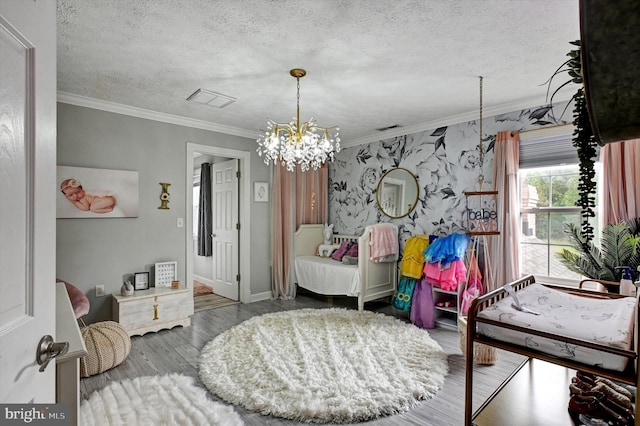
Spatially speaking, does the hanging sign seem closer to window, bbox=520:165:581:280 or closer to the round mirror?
window, bbox=520:165:581:280

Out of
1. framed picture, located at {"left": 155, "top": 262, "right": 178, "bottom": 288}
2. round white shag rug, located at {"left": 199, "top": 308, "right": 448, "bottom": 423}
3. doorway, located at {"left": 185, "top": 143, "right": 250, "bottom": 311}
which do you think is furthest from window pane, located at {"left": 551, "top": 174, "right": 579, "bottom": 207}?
framed picture, located at {"left": 155, "top": 262, "right": 178, "bottom": 288}

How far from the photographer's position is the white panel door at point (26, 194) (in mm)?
688

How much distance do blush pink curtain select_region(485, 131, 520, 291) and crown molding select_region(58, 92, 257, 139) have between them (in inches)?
123

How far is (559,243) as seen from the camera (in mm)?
3191

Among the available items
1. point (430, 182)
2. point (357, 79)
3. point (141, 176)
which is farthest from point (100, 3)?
point (430, 182)

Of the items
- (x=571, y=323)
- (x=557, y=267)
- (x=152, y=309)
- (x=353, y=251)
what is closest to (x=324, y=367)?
(x=571, y=323)

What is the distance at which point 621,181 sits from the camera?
8.80ft

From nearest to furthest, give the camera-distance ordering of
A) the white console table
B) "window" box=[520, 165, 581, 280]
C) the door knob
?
1. the door knob
2. "window" box=[520, 165, 581, 280]
3. the white console table

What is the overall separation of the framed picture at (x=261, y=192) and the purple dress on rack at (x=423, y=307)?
247 centimetres

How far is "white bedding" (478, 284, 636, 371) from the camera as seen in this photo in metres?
1.29

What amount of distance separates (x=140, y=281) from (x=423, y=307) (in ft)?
10.4

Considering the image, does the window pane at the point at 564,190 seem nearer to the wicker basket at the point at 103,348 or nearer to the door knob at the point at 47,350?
the door knob at the point at 47,350

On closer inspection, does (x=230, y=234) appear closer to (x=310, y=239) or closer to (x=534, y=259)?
(x=310, y=239)

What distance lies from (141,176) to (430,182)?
3.49 metres
